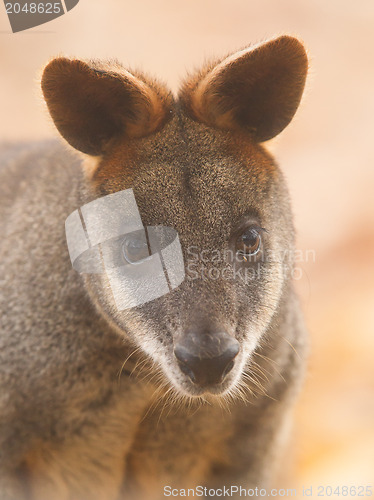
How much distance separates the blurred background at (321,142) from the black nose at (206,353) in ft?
8.24

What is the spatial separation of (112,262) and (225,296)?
0.48 meters

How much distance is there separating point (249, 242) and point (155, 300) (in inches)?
16.7

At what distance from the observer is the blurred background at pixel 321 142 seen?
17.2 feet

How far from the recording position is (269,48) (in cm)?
256

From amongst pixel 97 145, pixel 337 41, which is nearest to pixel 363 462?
pixel 97 145

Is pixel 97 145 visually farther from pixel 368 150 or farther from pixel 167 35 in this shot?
pixel 368 150

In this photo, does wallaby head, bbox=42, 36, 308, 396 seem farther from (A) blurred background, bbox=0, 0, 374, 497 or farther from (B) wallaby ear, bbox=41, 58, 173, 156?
(A) blurred background, bbox=0, 0, 374, 497

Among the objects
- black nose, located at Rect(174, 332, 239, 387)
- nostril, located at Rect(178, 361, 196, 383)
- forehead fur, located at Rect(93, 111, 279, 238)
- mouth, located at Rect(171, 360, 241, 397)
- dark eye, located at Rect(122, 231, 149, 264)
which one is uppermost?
forehead fur, located at Rect(93, 111, 279, 238)

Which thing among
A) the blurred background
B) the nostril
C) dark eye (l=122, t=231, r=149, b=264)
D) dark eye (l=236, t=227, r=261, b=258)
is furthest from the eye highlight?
the blurred background

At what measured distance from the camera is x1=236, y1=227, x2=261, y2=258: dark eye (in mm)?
2631

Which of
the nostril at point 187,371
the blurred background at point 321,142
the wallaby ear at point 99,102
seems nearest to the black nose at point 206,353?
the nostril at point 187,371

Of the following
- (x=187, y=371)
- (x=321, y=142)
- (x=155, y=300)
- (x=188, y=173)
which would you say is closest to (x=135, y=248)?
(x=155, y=300)

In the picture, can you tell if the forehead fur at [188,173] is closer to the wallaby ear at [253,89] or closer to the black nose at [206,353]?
the wallaby ear at [253,89]

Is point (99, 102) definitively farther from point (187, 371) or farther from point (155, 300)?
point (187, 371)
